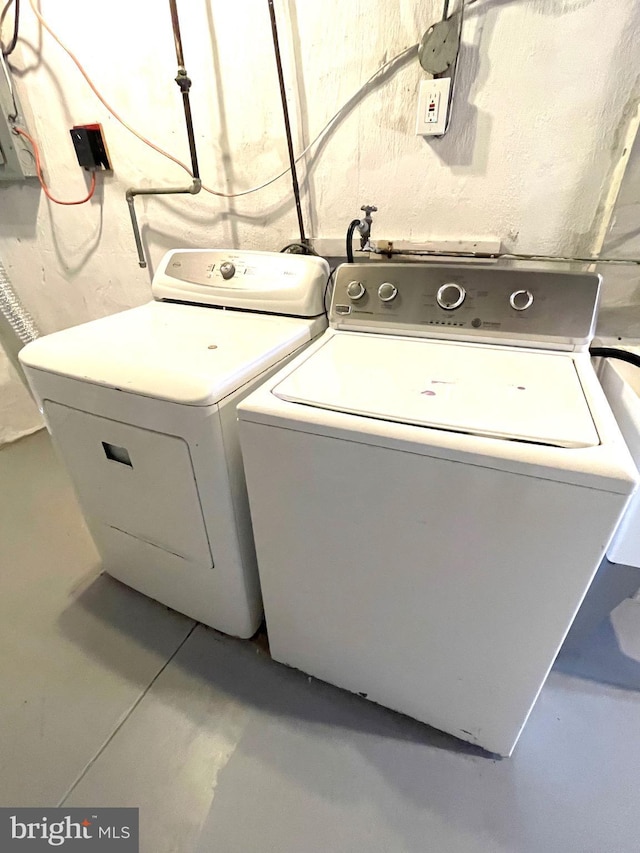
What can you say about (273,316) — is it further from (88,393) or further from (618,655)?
(618,655)

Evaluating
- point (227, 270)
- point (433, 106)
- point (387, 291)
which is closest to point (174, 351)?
point (227, 270)

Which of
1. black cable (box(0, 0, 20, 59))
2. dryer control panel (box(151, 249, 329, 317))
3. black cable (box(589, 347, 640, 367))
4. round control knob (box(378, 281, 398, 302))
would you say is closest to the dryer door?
dryer control panel (box(151, 249, 329, 317))

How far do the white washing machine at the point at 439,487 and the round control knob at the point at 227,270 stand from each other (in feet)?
1.25

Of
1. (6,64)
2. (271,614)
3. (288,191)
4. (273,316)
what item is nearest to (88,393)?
(273,316)

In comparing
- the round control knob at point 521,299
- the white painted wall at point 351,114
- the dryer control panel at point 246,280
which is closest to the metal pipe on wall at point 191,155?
the white painted wall at point 351,114

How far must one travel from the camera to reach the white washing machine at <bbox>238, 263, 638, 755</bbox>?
2.34 ft

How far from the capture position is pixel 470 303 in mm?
1127

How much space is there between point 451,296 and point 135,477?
95cm

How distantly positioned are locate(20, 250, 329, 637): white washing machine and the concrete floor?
189 millimetres

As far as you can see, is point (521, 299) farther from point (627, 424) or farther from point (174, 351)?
point (174, 351)

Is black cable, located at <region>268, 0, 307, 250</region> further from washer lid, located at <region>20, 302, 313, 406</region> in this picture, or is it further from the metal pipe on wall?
washer lid, located at <region>20, 302, 313, 406</region>

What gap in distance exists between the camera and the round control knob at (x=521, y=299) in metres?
1.08

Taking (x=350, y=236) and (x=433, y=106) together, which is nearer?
(x=433, y=106)
